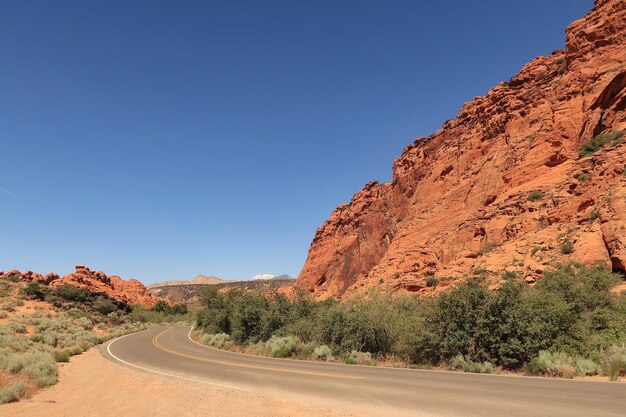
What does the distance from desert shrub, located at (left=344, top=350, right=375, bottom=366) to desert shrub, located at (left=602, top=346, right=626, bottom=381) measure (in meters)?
8.59

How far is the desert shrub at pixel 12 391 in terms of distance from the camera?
10.8m

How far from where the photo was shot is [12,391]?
36.3ft

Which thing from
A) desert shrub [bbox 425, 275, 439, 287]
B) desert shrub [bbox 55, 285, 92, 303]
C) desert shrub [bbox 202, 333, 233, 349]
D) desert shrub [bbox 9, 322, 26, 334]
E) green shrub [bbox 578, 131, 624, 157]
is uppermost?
green shrub [bbox 578, 131, 624, 157]

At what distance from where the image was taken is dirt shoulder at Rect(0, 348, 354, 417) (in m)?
9.15

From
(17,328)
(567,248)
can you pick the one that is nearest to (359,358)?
(567,248)

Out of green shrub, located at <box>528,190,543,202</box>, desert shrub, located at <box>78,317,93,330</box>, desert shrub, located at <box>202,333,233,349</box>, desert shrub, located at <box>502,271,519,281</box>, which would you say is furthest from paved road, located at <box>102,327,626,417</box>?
desert shrub, located at <box>78,317,93,330</box>

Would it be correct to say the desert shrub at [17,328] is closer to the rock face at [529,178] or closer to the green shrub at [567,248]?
the rock face at [529,178]

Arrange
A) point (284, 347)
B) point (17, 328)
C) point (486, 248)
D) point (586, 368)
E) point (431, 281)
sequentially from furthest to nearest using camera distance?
point (486, 248) → point (431, 281) → point (17, 328) → point (284, 347) → point (586, 368)

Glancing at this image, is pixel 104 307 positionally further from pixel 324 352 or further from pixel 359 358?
pixel 359 358

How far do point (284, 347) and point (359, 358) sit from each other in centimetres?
562

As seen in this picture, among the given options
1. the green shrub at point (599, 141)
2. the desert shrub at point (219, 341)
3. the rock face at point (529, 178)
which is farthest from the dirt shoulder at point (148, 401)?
the green shrub at point (599, 141)

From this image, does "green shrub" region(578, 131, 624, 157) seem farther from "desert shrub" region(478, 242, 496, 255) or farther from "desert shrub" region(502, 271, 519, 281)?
"desert shrub" region(502, 271, 519, 281)

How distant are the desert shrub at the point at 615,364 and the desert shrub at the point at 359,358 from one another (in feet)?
28.2

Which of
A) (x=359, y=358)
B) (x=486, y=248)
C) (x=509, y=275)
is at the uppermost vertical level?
(x=486, y=248)
